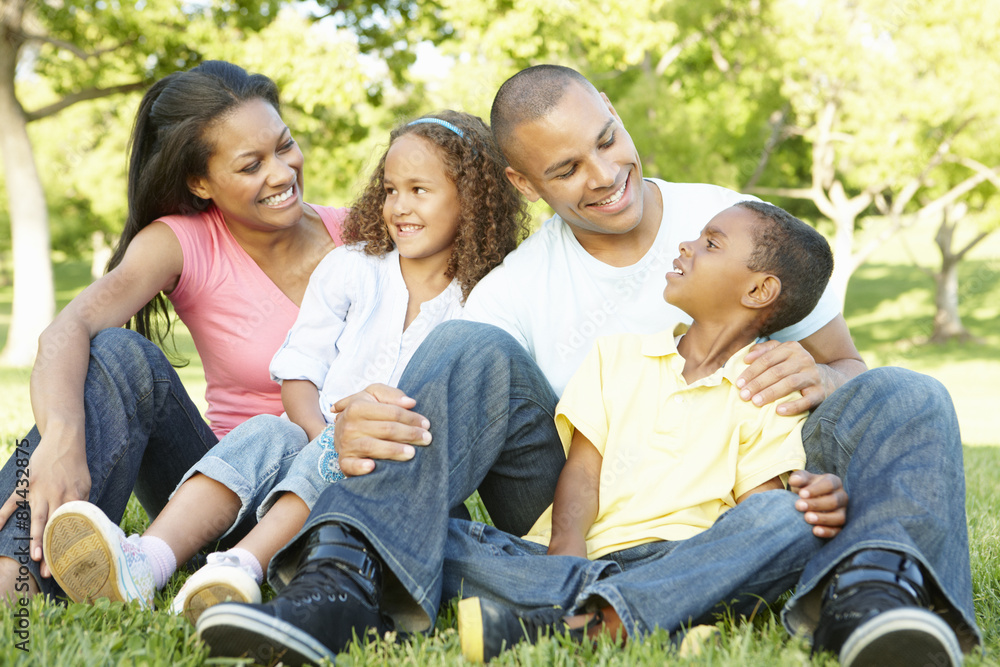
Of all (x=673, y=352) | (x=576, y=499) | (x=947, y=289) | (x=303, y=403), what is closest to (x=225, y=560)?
(x=303, y=403)

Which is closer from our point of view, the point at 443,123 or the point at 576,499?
the point at 576,499

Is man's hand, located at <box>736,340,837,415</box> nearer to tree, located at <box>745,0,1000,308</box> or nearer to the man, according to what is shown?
the man

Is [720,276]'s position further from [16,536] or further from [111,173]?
[111,173]

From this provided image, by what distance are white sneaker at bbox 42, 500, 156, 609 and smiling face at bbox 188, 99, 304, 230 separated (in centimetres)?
137

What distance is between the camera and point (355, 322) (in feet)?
9.77

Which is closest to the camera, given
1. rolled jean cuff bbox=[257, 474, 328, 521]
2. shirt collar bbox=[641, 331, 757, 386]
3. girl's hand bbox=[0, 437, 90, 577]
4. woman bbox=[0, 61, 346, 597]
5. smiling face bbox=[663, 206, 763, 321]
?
girl's hand bbox=[0, 437, 90, 577]

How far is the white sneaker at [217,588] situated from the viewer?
6.36 ft

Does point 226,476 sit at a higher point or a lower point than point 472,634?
A: higher

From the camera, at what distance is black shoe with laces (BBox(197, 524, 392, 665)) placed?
1655 mm

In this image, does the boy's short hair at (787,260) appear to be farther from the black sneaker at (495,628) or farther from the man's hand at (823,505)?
the black sneaker at (495,628)

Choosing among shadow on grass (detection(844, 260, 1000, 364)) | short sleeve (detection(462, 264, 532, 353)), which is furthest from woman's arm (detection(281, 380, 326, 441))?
shadow on grass (detection(844, 260, 1000, 364))

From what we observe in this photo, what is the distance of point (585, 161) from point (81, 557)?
1.85m

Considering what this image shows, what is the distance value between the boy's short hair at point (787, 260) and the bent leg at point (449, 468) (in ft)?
2.49

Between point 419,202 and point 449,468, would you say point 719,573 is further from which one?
point 419,202
